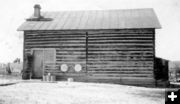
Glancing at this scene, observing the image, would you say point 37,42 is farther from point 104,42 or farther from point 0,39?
point 0,39

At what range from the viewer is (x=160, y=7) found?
4350 cm

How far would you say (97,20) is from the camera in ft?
69.9

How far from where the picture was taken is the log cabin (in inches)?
748

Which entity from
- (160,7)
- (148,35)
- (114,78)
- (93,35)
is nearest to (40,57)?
(93,35)

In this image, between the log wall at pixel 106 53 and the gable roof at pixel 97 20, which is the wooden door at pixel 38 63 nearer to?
the log wall at pixel 106 53

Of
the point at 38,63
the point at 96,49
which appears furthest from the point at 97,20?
the point at 38,63

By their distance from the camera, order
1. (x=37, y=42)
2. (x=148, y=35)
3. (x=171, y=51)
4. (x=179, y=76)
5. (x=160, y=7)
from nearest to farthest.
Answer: (x=148, y=35)
(x=37, y=42)
(x=179, y=76)
(x=160, y=7)
(x=171, y=51)

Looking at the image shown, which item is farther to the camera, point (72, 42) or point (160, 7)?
point (160, 7)

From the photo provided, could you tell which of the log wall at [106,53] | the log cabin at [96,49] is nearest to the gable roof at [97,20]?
the log cabin at [96,49]

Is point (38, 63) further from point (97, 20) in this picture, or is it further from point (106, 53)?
point (97, 20)

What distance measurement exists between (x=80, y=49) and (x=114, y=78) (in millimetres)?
3180

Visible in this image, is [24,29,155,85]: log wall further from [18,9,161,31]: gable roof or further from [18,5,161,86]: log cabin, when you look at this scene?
[18,9,161,31]: gable roof

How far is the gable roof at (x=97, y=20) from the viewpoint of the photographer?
1978cm

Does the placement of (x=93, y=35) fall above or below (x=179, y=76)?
above
